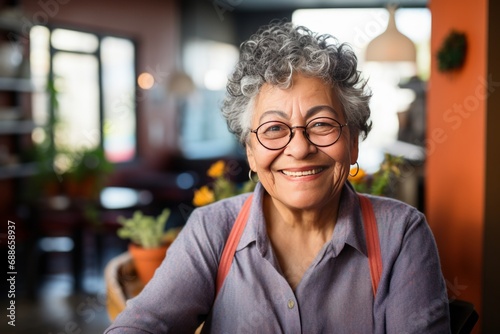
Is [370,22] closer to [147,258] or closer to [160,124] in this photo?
[160,124]

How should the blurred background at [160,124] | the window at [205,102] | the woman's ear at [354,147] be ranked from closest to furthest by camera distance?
the woman's ear at [354,147] < the blurred background at [160,124] < the window at [205,102]

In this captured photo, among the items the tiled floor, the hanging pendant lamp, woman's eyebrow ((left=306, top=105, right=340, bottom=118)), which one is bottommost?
the tiled floor

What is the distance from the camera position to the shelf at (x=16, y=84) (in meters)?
6.13

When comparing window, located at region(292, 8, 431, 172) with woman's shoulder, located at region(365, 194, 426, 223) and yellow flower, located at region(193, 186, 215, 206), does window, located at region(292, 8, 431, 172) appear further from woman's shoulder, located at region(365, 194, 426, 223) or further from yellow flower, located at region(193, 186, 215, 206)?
woman's shoulder, located at region(365, 194, 426, 223)

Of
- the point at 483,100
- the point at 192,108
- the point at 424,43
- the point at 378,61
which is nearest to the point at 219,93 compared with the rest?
the point at 192,108

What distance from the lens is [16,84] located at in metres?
6.27

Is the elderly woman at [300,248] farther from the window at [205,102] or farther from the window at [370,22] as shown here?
the window at [370,22]

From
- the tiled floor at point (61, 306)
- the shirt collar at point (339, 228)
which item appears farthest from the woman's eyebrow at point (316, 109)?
the tiled floor at point (61, 306)

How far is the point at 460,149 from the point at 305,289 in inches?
83.5

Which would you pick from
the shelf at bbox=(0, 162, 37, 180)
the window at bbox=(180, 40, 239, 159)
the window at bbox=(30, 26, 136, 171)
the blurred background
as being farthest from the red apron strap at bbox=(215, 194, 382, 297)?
the window at bbox=(180, 40, 239, 159)

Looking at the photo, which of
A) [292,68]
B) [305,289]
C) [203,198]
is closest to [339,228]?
[305,289]

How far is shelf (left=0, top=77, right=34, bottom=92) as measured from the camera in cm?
613

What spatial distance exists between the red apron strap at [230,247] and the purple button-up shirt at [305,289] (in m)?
0.01

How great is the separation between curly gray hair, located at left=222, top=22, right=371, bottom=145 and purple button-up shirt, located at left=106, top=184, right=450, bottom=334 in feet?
0.90
